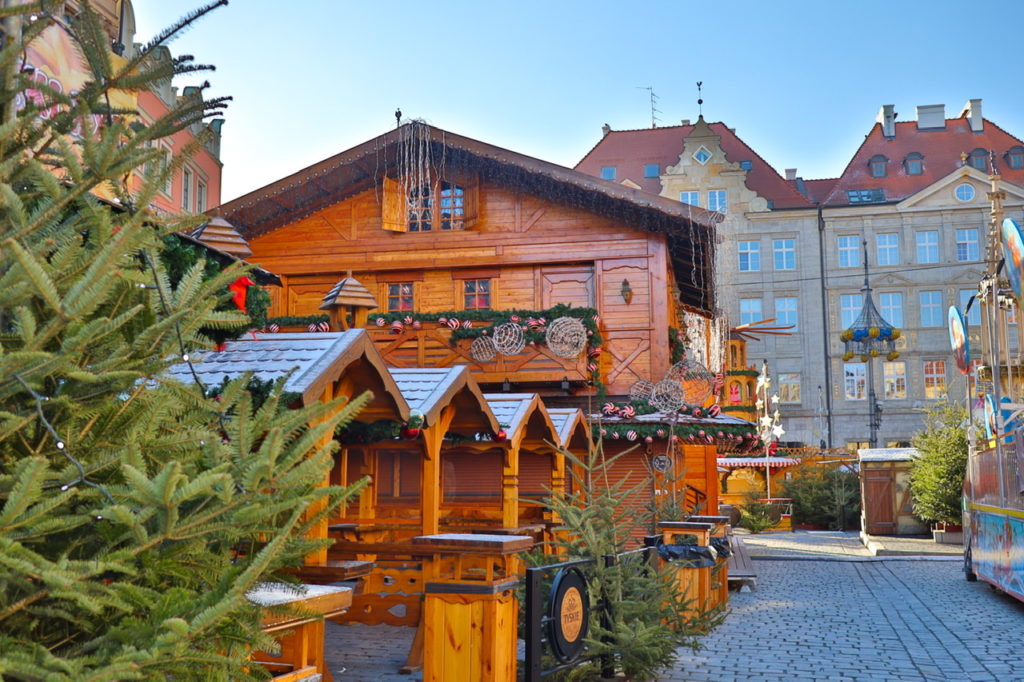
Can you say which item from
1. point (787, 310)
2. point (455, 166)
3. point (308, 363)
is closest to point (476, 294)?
point (455, 166)

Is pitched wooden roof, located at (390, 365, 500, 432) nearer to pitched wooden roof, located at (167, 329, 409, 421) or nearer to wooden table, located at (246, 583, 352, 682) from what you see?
pitched wooden roof, located at (167, 329, 409, 421)

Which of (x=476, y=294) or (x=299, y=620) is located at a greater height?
(x=476, y=294)

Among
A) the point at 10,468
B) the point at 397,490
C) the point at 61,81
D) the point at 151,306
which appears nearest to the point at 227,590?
the point at 10,468

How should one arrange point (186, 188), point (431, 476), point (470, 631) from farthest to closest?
point (186, 188), point (431, 476), point (470, 631)

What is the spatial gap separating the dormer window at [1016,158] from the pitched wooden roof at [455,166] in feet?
122

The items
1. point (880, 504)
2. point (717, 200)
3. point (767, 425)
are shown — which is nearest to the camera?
point (880, 504)

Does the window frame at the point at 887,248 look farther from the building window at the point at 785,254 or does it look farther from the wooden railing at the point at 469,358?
the wooden railing at the point at 469,358

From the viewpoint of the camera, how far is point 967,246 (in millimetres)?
48812

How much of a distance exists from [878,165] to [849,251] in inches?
219

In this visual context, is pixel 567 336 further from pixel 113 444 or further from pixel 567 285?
pixel 113 444

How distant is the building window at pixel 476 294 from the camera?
2217 cm

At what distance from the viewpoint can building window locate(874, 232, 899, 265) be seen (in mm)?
49500

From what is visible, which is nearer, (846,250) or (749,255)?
(846,250)

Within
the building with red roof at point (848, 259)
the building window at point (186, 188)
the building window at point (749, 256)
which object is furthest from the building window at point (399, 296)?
the building window at point (749, 256)
